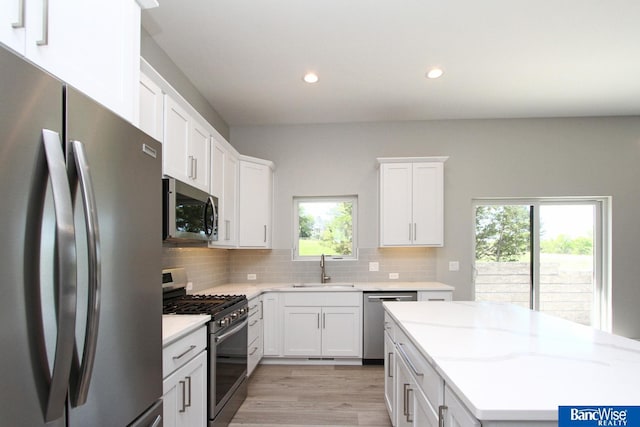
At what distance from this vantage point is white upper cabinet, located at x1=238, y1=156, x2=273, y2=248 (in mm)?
3775

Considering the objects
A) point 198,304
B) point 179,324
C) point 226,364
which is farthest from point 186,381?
point 198,304

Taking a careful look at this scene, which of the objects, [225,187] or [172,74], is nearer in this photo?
[172,74]

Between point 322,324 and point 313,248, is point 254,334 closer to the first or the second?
point 322,324

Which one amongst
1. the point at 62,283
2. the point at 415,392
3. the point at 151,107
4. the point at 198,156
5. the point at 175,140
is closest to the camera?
the point at 62,283

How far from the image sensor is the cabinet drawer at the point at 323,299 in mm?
3672

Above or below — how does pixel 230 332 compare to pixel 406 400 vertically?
above

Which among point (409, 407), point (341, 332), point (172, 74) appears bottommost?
point (341, 332)

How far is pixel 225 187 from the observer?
3307 millimetres

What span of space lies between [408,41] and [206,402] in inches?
113

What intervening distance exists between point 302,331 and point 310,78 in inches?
103

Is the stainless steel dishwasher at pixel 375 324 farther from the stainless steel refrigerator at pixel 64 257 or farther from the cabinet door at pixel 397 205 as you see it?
the stainless steel refrigerator at pixel 64 257

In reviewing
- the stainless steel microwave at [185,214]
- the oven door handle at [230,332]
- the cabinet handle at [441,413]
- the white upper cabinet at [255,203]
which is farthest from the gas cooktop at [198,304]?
the cabinet handle at [441,413]

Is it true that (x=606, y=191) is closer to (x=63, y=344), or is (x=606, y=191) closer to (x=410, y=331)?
(x=410, y=331)

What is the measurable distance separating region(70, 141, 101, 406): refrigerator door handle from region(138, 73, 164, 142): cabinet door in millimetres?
1196
